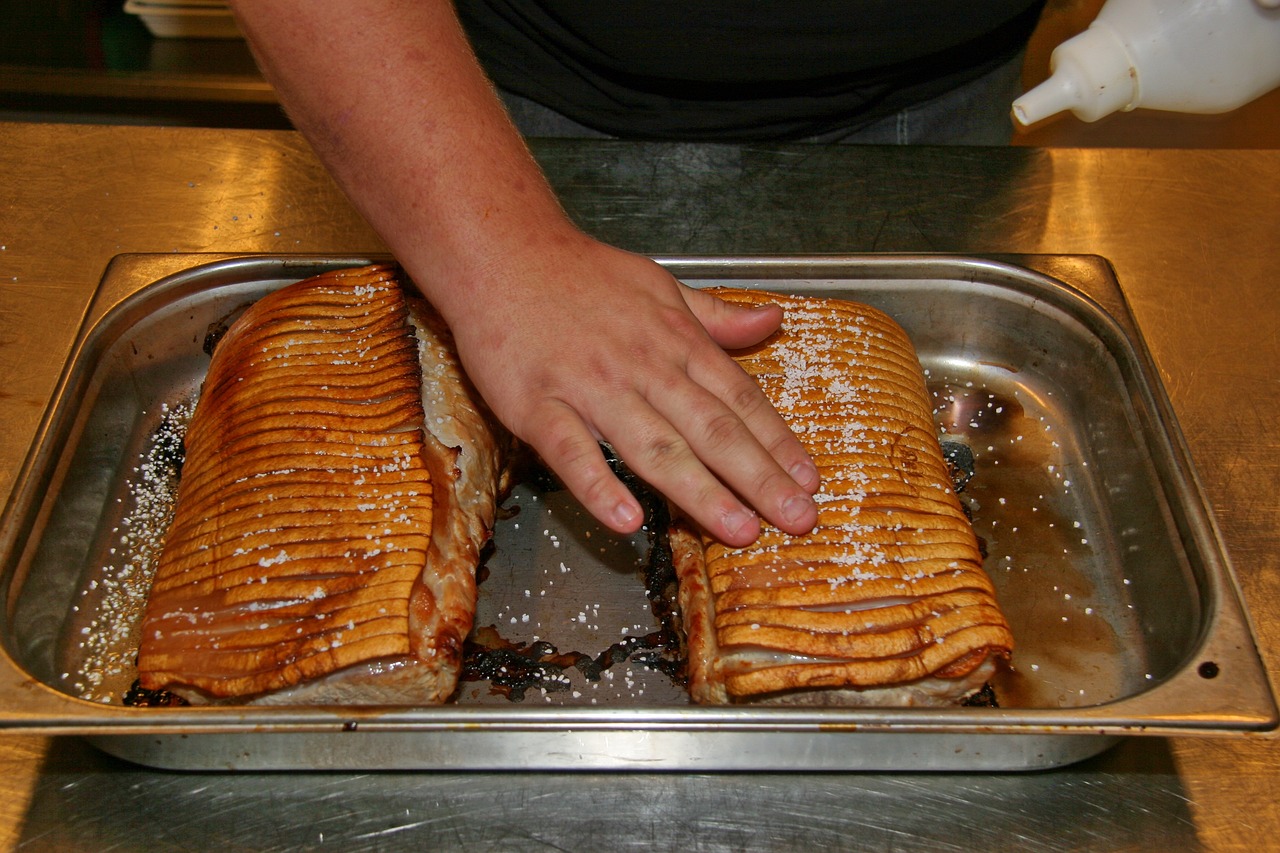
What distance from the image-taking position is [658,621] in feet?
7.34

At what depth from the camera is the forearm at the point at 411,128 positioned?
193 cm

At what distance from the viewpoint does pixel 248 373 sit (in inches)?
87.7

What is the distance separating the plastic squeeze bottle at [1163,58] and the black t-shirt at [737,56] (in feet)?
1.32

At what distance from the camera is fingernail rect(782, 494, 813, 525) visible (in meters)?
1.89

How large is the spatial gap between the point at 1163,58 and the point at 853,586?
159 centimetres

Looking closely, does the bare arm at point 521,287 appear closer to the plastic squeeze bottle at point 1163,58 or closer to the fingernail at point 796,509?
the fingernail at point 796,509

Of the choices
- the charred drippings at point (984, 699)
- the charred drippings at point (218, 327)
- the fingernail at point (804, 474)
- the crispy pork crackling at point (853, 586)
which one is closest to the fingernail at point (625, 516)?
the crispy pork crackling at point (853, 586)

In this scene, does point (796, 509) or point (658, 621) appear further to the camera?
point (658, 621)

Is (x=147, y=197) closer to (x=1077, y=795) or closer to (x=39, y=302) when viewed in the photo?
(x=39, y=302)

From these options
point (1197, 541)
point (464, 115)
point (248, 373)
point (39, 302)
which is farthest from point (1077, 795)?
point (39, 302)

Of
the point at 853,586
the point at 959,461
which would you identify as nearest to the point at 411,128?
the point at 853,586

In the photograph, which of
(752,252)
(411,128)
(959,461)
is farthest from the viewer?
(752,252)

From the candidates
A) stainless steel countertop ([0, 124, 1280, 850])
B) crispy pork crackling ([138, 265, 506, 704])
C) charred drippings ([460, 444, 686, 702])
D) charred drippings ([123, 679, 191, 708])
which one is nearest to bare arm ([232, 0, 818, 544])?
crispy pork crackling ([138, 265, 506, 704])

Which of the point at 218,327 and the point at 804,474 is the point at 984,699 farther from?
the point at 218,327
